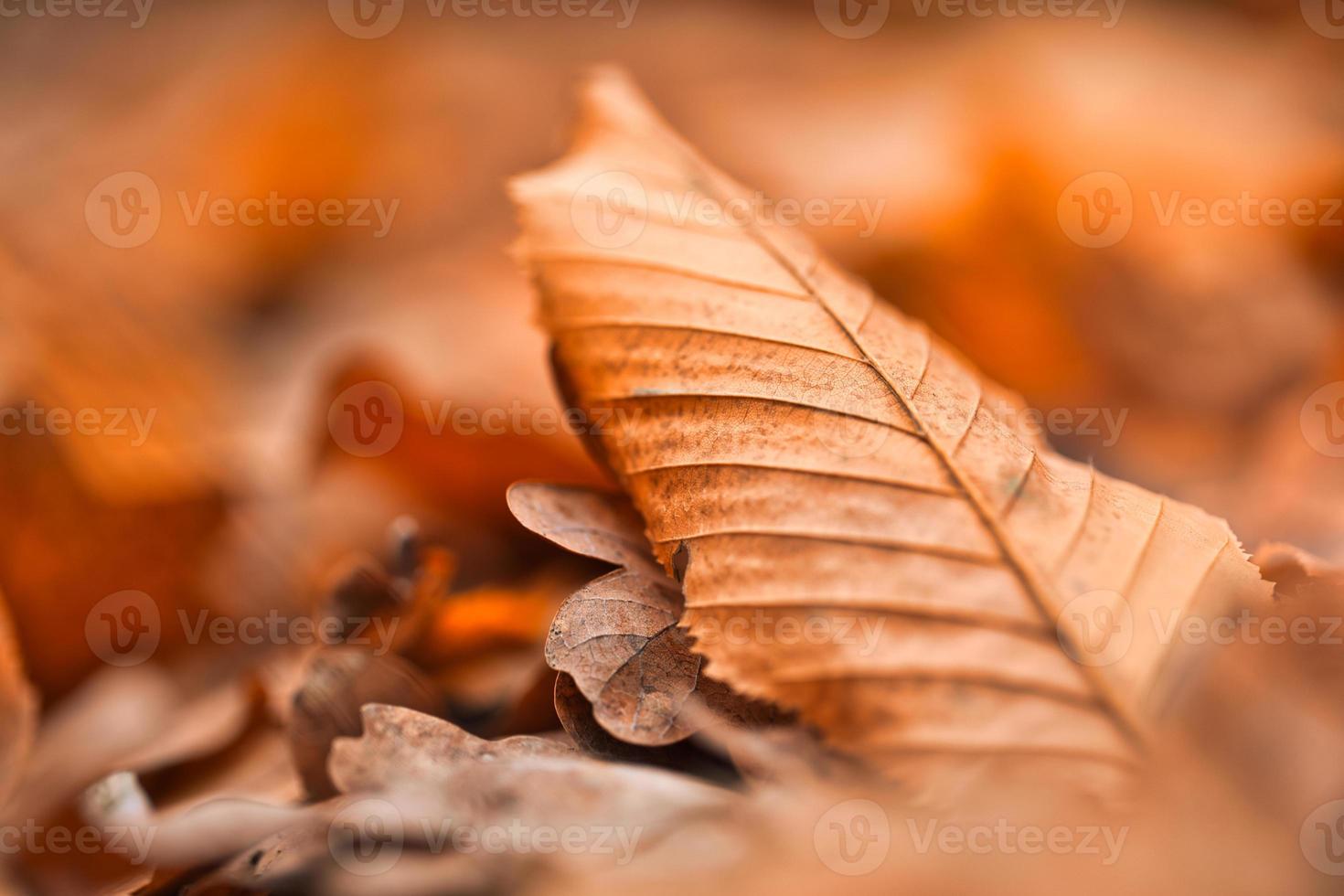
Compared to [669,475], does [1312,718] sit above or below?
below

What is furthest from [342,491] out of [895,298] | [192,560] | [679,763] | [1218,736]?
[1218,736]

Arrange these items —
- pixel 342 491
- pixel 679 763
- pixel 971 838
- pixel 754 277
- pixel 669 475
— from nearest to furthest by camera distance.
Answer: pixel 971 838 → pixel 679 763 → pixel 669 475 → pixel 754 277 → pixel 342 491

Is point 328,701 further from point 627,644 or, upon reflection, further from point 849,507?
point 849,507

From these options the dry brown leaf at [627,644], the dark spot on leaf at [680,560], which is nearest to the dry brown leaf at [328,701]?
the dry brown leaf at [627,644]

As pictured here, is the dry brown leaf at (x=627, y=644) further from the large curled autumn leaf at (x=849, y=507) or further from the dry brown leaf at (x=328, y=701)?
the dry brown leaf at (x=328, y=701)

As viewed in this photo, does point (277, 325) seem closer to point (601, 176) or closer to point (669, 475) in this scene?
point (601, 176)

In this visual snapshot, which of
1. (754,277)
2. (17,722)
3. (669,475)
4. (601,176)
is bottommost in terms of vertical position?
(17,722)

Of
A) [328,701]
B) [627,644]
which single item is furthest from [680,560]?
[328,701]

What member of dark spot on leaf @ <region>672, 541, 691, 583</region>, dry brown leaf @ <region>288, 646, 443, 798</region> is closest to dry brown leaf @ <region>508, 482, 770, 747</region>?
dark spot on leaf @ <region>672, 541, 691, 583</region>
